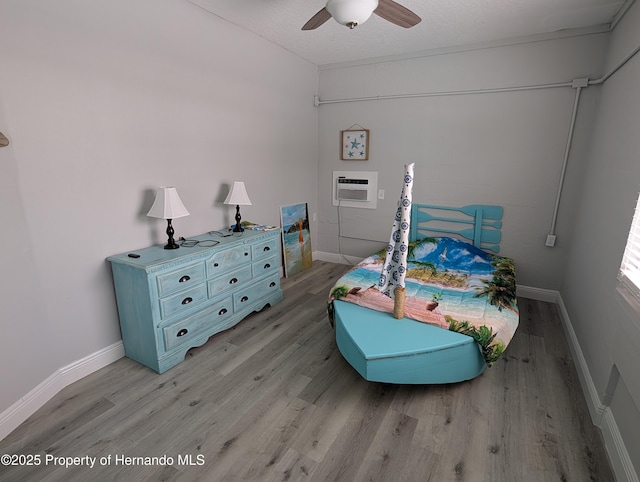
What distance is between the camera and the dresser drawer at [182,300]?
215 cm

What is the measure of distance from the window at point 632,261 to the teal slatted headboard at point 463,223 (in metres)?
1.71

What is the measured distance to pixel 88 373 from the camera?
216 cm

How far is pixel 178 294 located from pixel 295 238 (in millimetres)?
1973

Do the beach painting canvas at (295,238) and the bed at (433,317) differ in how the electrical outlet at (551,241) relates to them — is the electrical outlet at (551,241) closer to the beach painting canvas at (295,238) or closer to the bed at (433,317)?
the bed at (433,317)

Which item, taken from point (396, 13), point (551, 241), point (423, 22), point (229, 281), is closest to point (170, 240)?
point (229, 281)

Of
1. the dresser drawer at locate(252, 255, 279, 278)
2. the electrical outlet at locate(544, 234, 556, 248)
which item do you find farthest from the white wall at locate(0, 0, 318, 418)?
the electrical outlet at locate(544, 234, 556, 248)

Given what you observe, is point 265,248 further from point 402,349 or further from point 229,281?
point 402,349

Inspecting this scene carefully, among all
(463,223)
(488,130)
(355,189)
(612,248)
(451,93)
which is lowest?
(463,223)

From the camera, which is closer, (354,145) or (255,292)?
(255,292)

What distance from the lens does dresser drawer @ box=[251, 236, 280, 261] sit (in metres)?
2.88

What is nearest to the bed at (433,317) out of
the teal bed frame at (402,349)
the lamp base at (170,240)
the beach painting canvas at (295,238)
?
the teal bed frame at (402,349)

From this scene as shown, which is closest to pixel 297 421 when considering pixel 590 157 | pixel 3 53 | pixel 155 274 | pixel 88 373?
pixel 155 274

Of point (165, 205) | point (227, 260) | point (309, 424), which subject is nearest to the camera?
point (309, 424)

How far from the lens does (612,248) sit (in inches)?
78.4
